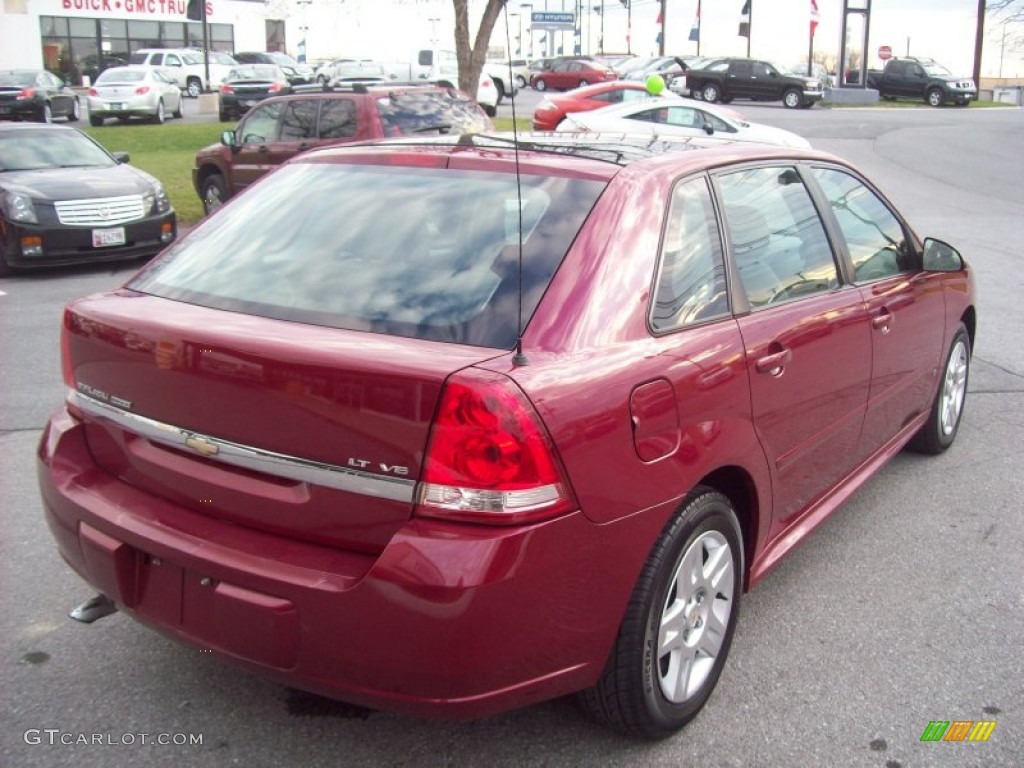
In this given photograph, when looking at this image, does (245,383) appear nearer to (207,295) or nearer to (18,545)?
(207,295)

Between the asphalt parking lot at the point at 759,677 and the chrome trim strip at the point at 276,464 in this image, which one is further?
the asphalt parking lot at the point at 759,677

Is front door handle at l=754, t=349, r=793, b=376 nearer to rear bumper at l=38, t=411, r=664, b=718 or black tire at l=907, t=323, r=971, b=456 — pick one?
rear bumper at l=38, t=411, r=664, b=718

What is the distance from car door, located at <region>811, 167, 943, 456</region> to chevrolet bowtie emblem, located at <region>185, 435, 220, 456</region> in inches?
100

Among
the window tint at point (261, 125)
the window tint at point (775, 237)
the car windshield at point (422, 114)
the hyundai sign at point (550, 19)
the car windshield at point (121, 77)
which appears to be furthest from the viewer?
the hyundai sign at point (550, 19)

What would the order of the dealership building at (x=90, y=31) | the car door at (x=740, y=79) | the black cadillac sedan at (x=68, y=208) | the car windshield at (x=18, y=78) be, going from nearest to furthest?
1. the black cadillac sedan at (x=68, y=208)
2. the car windshield at (x=18, y=78)
3. the car door at (x=740, y=79)
4. the dealership building at (x=90, y=31)

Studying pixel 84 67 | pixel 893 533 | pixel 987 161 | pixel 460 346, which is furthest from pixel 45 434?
pixel 84 67

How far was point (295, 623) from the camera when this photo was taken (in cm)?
246

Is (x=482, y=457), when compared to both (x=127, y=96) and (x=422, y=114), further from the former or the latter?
(x=127, y=96)

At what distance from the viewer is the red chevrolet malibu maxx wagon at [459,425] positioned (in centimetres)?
240

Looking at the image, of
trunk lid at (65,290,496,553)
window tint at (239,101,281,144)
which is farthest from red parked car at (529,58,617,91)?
trunk lid at (65,290,496,553)

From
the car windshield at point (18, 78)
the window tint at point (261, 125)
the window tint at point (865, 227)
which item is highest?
the car windshield at point (18, 78)

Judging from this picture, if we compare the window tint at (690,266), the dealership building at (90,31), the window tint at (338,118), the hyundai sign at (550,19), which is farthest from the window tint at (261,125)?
the hyundai sign at (550,19)

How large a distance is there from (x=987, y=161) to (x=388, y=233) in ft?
70.5

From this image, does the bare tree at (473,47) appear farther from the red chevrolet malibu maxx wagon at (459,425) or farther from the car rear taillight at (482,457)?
the car rear taillight at (482,457)
